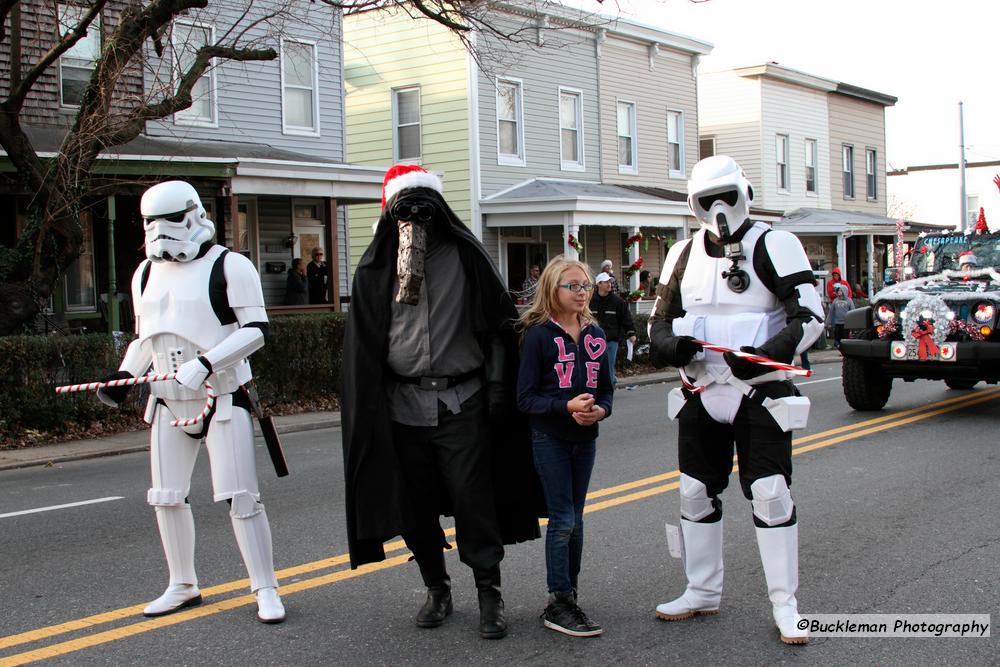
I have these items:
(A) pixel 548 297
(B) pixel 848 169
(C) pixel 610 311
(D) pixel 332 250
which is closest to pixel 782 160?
(B) pixel 848 169

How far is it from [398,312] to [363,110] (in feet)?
69.7

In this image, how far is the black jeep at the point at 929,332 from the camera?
1116 cm

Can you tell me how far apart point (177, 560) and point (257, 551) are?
1.45 ft

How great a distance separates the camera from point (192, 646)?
455cm

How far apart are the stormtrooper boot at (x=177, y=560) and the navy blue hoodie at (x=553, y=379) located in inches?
69.7

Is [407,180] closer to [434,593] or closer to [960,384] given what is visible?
[434,593]

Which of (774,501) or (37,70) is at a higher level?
(37,70)

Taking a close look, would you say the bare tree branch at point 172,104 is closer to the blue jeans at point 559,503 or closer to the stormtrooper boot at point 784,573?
the blue jeans at point 559,503

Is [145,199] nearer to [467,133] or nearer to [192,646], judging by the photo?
[192,646]

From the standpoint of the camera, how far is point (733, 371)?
14.9 feet

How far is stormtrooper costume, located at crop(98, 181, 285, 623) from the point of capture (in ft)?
16.0

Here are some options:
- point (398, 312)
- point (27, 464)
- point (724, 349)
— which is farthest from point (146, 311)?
point (27, 464)

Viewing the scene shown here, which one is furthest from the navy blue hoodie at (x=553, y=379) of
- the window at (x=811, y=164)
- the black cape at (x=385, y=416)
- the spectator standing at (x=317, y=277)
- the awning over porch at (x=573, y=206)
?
the window at (x=811, y=164)

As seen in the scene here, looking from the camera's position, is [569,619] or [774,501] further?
[569,619]
